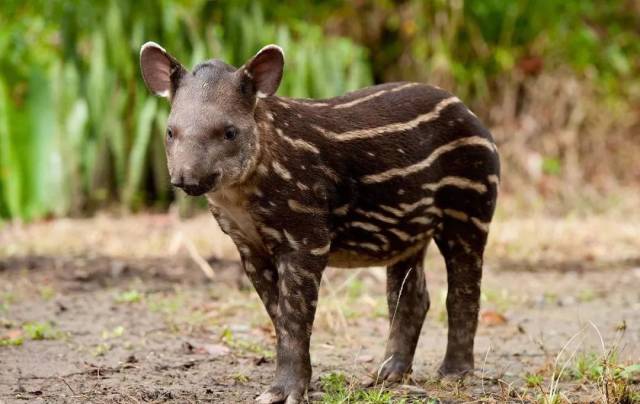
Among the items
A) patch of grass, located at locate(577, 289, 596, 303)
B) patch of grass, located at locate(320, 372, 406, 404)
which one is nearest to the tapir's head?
patch of grass, located at locate(320, 372, 406, 404)

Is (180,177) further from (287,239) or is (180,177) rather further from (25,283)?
(25,283)

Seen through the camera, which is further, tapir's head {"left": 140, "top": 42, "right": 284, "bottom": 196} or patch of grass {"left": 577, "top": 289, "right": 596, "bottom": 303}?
patch of grass {"left": 577, "top": 289, "right": 596, "bottom": 303}

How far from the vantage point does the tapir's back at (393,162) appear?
208 inches

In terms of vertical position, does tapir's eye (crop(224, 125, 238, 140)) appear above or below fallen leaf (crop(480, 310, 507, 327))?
above

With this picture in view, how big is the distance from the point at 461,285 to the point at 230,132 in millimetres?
1735

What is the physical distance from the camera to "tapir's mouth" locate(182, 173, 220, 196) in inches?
182

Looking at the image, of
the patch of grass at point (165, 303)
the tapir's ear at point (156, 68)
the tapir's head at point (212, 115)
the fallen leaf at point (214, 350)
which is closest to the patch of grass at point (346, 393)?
the fallen leaf at point (214, 350)

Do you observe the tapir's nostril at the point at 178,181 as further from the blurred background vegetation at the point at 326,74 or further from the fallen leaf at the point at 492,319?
the blurred background vegetation at the point at 326,74

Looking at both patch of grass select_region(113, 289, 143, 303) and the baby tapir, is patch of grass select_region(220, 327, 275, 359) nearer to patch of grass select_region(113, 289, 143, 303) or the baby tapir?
the baby tapir

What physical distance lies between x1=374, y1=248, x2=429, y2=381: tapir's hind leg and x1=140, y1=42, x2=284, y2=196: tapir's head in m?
1.41

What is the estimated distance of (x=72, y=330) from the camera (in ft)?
22.2

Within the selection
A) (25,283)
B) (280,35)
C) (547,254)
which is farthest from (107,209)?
(547,254)

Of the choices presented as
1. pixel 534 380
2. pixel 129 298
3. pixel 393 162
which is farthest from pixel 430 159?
pixel 129 298

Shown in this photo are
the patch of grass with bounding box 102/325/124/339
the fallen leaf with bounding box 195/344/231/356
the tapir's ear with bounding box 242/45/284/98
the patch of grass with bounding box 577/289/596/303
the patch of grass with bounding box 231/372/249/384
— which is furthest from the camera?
the patch of grass with bounding box 577/289/596/303
